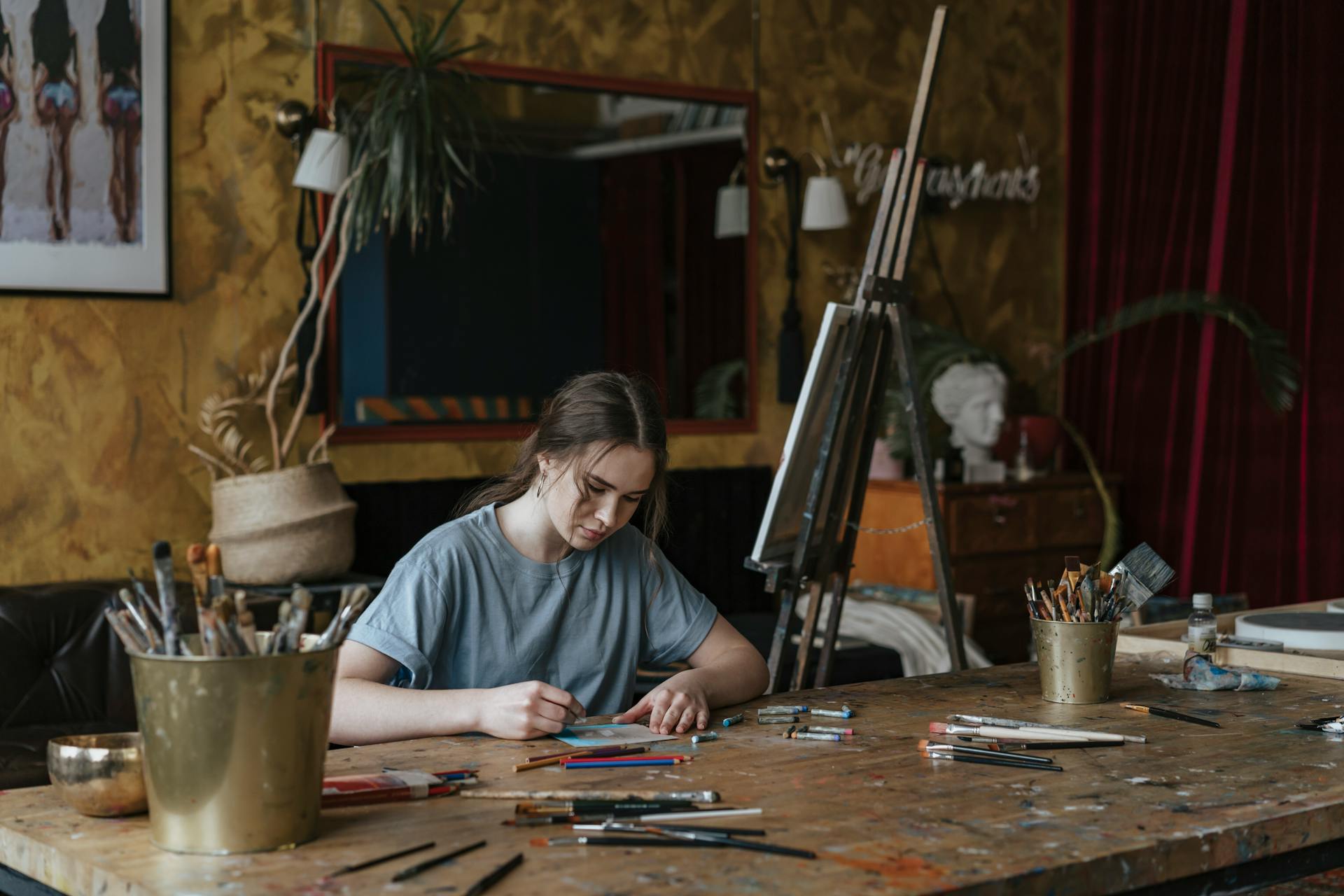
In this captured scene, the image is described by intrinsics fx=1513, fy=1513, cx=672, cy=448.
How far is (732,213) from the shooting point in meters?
5.21

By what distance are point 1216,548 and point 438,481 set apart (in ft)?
9.46

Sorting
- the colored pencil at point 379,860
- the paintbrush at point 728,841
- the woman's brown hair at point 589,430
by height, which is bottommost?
the colored pencil at point 379,860

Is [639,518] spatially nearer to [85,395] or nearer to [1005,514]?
[1005,514]

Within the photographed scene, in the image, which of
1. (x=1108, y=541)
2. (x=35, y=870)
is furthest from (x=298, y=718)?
(x=1108, y=541)

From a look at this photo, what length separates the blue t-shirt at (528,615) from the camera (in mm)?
2193

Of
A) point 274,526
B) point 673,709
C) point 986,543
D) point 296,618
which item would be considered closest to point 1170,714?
point 673,709

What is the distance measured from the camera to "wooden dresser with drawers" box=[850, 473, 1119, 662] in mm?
5086

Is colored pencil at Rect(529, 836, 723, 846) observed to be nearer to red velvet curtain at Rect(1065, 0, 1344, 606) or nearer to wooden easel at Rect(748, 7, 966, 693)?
wooden easel at Rect(748, 7, 966, 693)

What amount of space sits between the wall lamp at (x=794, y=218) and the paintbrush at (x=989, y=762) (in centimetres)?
336

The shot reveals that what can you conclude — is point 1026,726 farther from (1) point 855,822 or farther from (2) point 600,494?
(2) point 600,494

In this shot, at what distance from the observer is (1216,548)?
555 centimetres

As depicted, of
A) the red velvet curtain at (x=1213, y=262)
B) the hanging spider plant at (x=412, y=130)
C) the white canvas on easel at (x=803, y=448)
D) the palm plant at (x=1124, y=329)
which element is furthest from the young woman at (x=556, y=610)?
the red velvet curtain at (x=1213, y=262)

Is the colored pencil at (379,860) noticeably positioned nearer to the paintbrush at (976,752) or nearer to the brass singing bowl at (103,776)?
the brass singing bowl at (103,776)

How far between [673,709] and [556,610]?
0.32 meters
